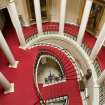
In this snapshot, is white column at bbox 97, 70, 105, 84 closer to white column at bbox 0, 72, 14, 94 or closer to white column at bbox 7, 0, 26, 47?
white column at bbox 0, 72, 14, 94

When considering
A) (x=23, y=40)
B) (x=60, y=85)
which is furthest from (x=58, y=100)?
(x=23, y=40)

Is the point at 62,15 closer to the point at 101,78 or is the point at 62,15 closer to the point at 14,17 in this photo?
the point at 14,17

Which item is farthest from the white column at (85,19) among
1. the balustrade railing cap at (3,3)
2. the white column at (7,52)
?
the white column at (7,52)

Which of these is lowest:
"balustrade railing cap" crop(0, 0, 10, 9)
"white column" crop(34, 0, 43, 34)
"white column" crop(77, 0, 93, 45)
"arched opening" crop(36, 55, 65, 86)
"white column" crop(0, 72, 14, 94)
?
"white column" crop(0, 72, 14, 94)

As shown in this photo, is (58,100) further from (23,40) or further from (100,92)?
(23,40)

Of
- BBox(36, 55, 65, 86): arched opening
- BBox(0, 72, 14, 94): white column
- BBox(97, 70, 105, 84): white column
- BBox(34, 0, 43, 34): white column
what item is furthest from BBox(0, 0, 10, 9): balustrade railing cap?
BBox(97, 70, 105, 84): white column

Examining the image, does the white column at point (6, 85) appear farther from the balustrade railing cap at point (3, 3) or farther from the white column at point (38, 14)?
the white column at point (38, 14)

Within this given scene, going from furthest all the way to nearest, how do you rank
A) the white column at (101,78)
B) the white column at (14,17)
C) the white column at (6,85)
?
the white column at (101,78), the white column at (14,17), the white column at (6,85)

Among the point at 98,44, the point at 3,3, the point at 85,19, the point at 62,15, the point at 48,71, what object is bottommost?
the point at 48,71

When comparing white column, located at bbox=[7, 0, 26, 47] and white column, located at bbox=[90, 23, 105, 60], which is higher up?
white column, located at bbox=[7, 0, 26, 47]

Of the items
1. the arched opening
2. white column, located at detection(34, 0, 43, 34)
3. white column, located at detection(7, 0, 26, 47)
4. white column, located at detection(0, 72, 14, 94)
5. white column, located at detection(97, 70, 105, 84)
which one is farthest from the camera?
the arched opening

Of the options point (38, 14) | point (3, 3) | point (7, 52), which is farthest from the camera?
point (38, 14)

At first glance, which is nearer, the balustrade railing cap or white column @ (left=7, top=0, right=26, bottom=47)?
the balustrade railing cap

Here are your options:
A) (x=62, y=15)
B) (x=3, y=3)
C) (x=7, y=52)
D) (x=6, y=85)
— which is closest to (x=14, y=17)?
(x=3, y=3)
